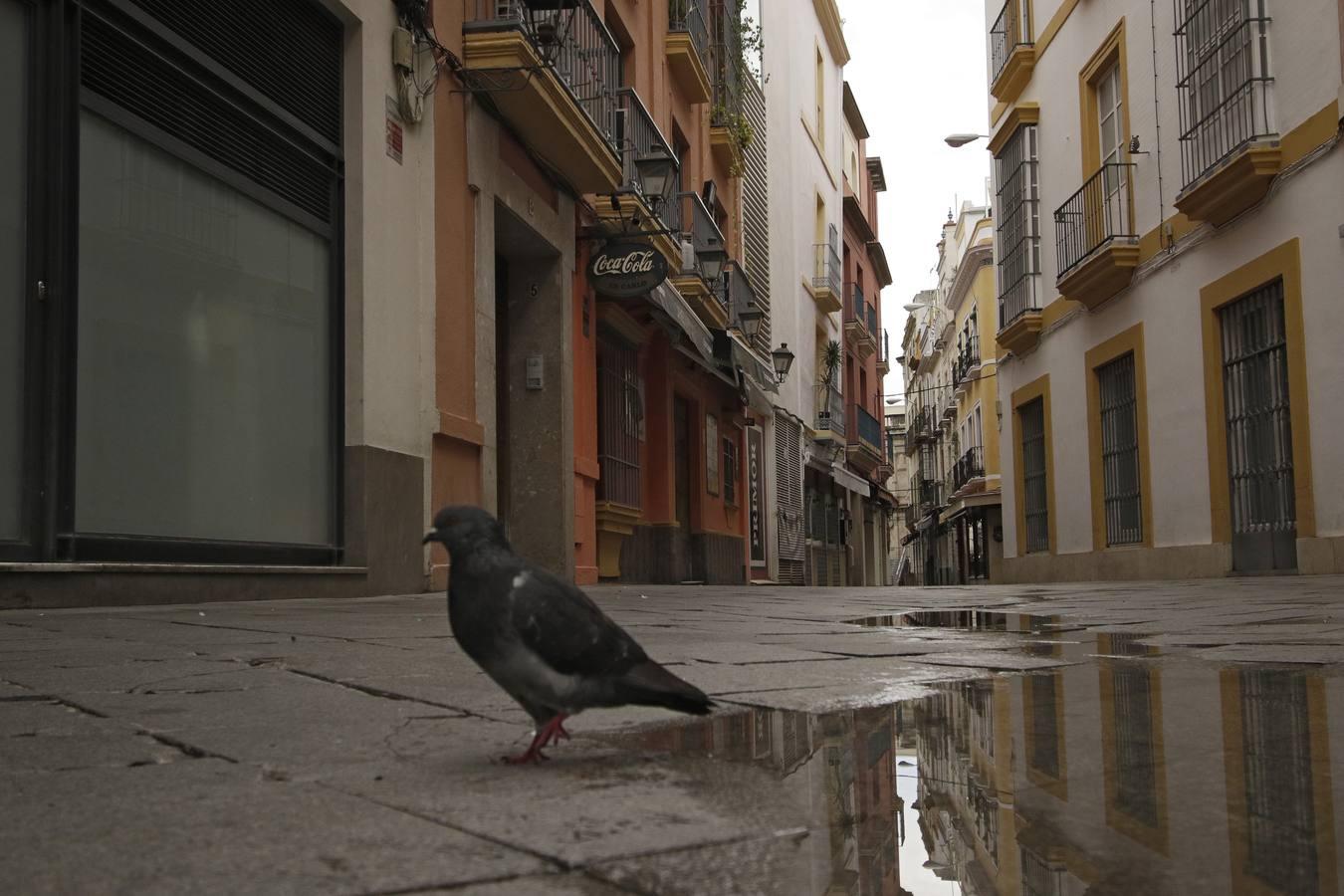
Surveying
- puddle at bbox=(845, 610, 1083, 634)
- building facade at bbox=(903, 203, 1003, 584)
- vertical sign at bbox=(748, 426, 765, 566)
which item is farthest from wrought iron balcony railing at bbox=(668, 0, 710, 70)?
building facade at bbox=(903, 203, 1003, 584)

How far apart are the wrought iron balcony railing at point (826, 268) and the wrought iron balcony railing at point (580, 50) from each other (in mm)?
14817

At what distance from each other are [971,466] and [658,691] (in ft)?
114

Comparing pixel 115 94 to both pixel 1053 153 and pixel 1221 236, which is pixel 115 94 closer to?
pixel 1221 236

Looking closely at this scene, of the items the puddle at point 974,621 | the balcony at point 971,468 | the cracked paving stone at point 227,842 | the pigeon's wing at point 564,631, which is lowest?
the puddle at point 974,621

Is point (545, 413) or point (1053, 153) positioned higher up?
point (1053, 153)

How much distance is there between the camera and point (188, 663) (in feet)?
10.8

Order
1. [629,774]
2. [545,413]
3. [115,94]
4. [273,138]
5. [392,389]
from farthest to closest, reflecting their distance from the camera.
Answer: [545,413] → [392,389] → [273,138] → [115,94] → [629,774]

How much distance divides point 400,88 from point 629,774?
7511 millimetres

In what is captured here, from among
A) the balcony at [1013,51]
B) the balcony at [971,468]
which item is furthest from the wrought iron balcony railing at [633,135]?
the balcony at [971,468]

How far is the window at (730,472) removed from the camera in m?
19.6

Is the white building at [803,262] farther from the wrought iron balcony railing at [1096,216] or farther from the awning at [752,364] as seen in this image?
the wrought iron balcony railing at [1096,216]

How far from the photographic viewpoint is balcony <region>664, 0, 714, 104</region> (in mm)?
15586

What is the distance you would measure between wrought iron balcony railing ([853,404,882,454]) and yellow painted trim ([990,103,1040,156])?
Answer: 584 inches

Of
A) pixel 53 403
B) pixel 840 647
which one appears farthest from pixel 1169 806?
pixel 53 403
